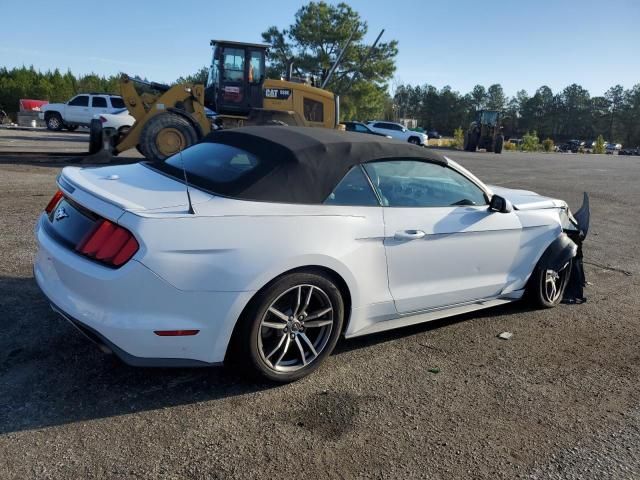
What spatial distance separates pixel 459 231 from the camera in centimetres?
395

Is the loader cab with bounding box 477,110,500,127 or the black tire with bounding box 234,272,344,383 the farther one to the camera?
the loader cab with bounding box 477,110,500,127

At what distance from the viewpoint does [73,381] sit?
3117 millimetres

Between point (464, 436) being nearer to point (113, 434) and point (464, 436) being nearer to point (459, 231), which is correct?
point (459, 231)

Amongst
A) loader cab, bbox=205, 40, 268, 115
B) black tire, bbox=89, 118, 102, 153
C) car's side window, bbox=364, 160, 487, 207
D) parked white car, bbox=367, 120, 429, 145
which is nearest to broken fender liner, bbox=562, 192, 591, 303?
car's side window, bbox=364, 160, 487, 207

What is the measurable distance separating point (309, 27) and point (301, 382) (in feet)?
173

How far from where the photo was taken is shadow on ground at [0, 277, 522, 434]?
2.83 metres

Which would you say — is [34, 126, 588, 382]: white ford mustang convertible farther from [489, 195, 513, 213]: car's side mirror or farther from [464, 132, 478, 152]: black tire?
[464, 132, 478, 152]: black tire

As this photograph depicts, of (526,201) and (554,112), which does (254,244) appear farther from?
(554,112)

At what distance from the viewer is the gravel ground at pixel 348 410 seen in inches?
101

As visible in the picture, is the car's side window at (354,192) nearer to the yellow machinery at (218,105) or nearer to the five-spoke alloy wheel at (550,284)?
the five-spoke alloy wheel at (550,284)

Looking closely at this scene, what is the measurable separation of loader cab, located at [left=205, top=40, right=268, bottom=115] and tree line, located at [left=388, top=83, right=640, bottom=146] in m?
97.2

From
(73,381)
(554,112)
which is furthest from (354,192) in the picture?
(554,112)

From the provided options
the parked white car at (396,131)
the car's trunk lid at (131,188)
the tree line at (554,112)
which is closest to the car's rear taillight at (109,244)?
the car's trunk lid at (131,188)

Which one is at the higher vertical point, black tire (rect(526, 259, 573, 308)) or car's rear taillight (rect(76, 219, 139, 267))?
car's rear taillight (rect(76, 219, 139, 267))
